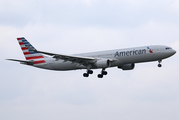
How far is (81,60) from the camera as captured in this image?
63500 millimetres

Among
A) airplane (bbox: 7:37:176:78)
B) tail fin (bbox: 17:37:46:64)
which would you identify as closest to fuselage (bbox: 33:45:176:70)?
airplane (bbox: 7:37:176:78)

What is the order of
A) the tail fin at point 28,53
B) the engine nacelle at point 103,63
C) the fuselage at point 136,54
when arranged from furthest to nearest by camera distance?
the tail fin at point 28,53 < the engine nacelle at point 103,63 < the fuselage at point 136,54

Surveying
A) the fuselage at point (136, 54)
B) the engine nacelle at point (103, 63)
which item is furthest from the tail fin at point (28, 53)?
the engine nacelle at point (103, 63)

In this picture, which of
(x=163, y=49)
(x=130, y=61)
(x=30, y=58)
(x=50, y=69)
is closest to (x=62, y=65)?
(x=50, y=69)

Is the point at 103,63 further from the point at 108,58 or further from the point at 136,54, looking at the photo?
the point at 136,54

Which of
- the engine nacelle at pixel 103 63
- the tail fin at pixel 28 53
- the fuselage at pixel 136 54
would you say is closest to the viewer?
the fuselage at pixel 136 54

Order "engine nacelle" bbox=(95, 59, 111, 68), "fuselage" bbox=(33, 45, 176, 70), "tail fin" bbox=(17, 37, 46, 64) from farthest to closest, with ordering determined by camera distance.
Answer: "tail fin" bbox=(17, 37, 46, 64)
"engine nacelle" bbox=(95, 59, 111, 68)
"fuselage" bbox=(33, 45, 176, 70)

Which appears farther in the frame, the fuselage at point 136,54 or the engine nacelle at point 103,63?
the engine nacelle at point 103,63

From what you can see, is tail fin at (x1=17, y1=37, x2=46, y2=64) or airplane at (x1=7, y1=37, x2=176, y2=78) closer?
airplane at (x1=7, y1=37, x2=176, y2=78)

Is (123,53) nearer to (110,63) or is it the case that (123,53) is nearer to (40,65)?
(110,63)

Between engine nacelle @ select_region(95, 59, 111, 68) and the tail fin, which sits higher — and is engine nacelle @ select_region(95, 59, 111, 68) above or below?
below

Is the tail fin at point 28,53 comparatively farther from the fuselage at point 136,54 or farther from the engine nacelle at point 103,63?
the engine nacelle at point 103,63

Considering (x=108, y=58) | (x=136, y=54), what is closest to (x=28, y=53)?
(x=108, y=58)

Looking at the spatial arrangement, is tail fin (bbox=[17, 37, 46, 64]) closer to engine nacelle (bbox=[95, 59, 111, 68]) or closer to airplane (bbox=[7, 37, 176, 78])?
airplane (bbox=[7, 37, 176, 78])
